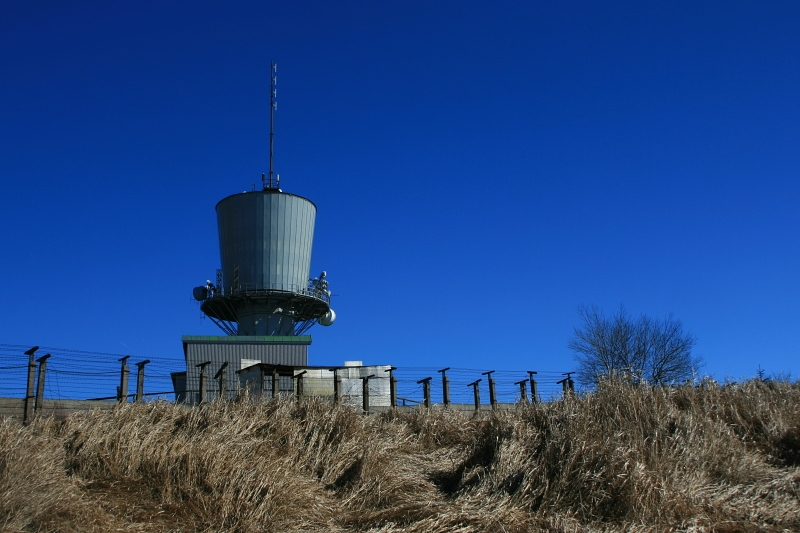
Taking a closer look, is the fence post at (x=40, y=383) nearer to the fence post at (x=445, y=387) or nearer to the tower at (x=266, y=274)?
the fence post at (x=445, y=387)

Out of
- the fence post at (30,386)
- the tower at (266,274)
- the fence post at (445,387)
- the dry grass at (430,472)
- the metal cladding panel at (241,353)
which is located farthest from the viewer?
the tower at (266,274)

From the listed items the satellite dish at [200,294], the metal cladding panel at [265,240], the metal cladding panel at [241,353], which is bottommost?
the metal cladding panel at [241,353]

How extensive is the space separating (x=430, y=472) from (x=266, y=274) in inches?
1202

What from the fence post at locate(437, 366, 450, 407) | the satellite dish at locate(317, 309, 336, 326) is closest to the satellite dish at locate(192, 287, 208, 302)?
the satellite dish at locate(317, 309, 336, 326)

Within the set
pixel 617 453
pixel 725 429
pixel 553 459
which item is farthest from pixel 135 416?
pixel 725 429

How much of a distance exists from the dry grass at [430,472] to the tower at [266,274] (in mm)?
26300

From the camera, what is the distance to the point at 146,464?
34.2 ft

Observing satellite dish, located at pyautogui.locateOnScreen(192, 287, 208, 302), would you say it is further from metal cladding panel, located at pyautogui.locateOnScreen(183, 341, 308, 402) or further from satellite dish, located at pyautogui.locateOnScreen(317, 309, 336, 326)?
satellite dish, located at pyautogui.locateOnScreen(317, 309, 336, 326)

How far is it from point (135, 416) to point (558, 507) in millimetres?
8179

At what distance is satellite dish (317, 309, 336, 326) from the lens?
1732 inches

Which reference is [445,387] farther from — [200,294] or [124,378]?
[200,294]

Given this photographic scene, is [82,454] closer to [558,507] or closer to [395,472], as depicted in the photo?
[395,472]

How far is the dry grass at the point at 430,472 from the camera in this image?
8758 millimetres

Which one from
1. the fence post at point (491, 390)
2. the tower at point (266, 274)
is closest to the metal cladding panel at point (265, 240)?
the tower at point (266, 274)
